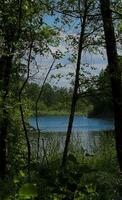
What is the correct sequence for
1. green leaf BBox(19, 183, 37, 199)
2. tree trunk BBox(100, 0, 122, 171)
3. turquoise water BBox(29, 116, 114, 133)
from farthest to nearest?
turquoise water BBox(29, 116, 114, 133) → tree trunk BBox(100, 0, 122, 171) → green leaf BBox(19, 183, 37, 199)

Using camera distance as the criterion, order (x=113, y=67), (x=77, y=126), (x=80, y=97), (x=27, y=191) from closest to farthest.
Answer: (x=27, y=191), (x=80, y=97), (x=113, y=67), (x=77, y=126)

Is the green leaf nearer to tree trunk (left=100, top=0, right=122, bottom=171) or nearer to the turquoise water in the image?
tree trunk (left=100, top=0, right=122, bottom=171)

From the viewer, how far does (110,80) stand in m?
9.89

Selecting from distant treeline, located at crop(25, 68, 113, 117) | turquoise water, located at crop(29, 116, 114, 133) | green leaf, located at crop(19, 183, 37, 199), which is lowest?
turquoise water, located at crop(29, 116, 114, 133)

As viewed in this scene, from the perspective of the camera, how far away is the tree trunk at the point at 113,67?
371 inches

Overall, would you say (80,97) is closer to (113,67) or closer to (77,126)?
(113,67)

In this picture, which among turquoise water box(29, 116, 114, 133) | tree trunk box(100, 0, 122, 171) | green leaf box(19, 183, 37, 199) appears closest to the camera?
green leaf box(19, 183, 37, 199)

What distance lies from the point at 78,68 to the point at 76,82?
9.3 inches

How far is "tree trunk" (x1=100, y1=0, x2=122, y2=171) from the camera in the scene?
9414mm

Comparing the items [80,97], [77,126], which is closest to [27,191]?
[80,97]

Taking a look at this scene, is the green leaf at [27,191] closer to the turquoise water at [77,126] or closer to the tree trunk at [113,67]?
the tree trunk at [113,67]

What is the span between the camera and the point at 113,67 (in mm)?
9672

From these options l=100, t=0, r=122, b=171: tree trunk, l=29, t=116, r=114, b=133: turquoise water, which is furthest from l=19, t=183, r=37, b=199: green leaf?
l=29, t=116, r=114, b=133: turquoise water

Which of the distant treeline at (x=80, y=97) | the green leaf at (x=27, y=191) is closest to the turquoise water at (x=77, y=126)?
the distant treeline at (x=80, y=97)
